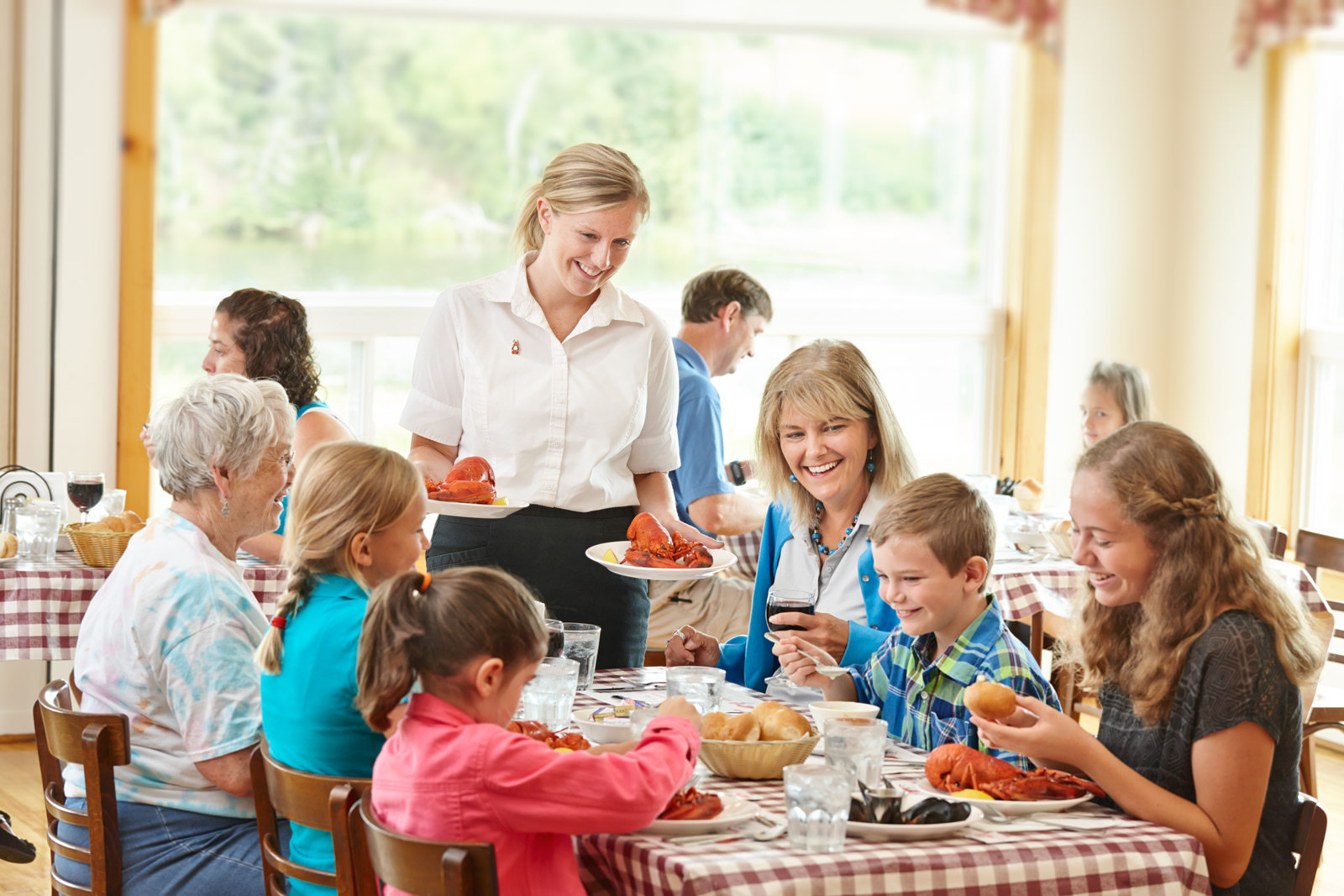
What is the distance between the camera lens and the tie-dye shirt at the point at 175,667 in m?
2.08

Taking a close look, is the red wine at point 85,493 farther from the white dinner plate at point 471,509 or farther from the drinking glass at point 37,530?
the white dinner plate at point 471,509

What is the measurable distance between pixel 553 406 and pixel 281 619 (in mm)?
1034

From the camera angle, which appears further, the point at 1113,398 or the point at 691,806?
the point at 1113,398

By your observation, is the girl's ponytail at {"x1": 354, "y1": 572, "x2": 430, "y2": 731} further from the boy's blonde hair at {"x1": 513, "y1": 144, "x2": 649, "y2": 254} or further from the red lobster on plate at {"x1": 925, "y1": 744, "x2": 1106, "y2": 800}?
the boy's blonde hair at {"x1": 513, "y1": 144, "x2": 649, "y2": 254}

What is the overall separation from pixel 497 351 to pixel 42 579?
1.35 m

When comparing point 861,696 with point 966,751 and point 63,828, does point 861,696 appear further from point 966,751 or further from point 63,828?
point 63,828

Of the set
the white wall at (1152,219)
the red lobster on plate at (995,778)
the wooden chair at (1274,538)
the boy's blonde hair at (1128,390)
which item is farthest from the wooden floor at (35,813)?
the red lobster on plate at (995,778)

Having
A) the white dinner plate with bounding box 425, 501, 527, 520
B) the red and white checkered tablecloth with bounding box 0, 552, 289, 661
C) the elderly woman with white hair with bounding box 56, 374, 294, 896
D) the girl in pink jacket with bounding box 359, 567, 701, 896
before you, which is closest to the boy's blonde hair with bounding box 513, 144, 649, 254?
the white dinner plate with bounding box 425, 501, 527, 520

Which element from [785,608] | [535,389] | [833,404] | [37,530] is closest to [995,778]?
[785,608]

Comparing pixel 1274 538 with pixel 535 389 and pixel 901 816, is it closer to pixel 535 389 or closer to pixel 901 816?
pixel 535 389

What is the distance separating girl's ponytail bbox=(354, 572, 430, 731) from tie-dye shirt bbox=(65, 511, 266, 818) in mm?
453

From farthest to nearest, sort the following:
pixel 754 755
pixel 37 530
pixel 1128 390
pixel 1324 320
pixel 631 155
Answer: pixel 631 155, pixel 1324 320, pixel 1128 390, pixel 37 530, pixel 754 755

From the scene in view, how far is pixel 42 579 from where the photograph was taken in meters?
3.41

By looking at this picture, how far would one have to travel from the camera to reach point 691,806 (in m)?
1.69
